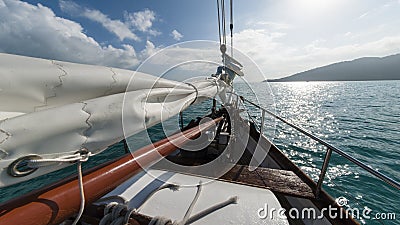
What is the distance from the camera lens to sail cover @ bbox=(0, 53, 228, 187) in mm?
690

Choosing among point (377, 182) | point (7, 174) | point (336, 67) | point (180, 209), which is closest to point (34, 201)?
point (7, 174)

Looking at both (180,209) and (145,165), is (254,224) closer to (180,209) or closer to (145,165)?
(180,209)

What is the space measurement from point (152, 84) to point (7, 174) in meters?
1.02

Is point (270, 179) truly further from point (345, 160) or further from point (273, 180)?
point (345, 160)

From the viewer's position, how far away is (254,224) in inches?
45.8

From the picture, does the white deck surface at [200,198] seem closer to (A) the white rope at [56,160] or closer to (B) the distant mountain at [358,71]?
(A) the white rope at [56,160]

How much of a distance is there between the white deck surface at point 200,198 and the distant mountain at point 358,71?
210789 millimetres

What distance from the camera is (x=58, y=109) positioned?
0.82 metres

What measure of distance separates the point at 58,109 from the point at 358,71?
233m

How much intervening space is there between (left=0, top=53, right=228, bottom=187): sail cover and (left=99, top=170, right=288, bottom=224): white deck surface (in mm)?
623

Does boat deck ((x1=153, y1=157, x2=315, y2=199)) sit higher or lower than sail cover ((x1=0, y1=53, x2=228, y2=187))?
lower

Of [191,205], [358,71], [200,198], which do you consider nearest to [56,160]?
[191,205]

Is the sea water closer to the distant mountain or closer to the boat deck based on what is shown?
the boat deck

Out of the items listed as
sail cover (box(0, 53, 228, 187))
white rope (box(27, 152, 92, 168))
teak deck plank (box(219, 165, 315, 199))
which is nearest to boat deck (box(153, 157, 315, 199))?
teak deck plank (box(219, 165, 315, 199))
